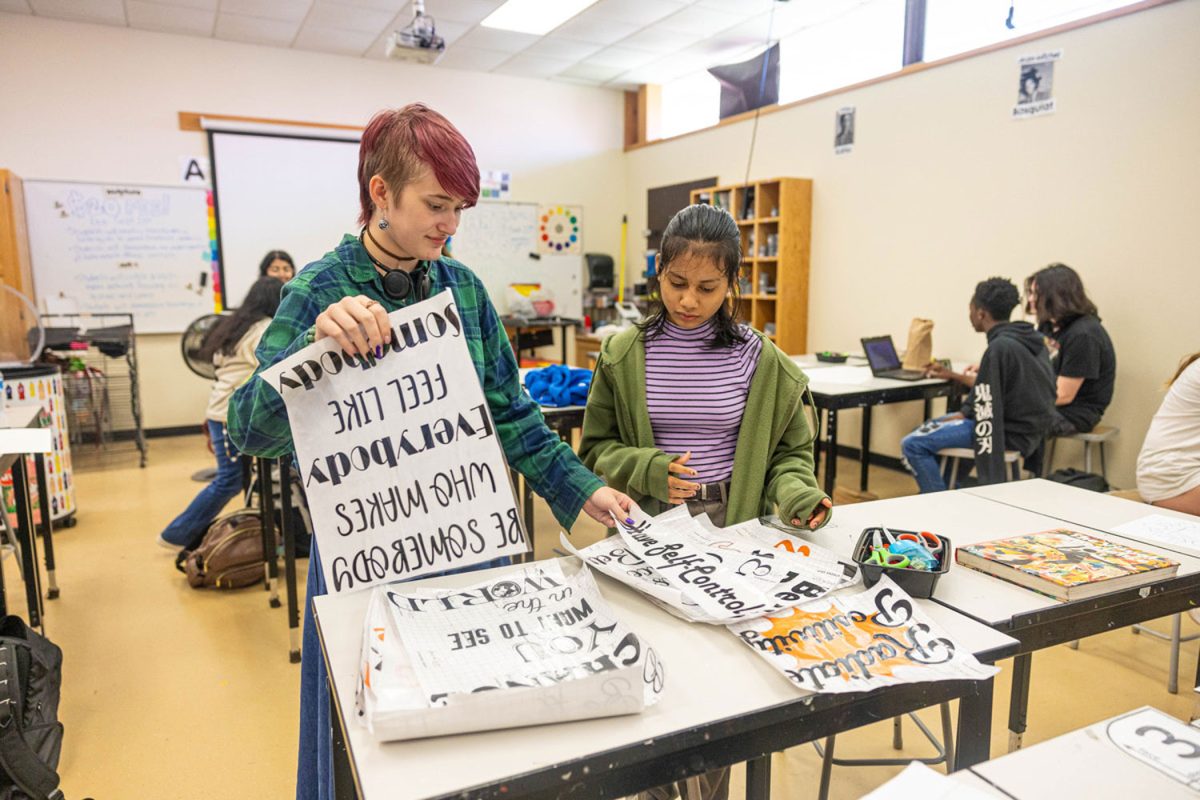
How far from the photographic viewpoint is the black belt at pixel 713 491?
1.51m

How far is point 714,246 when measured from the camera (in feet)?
4.74

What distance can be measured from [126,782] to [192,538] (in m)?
1.61

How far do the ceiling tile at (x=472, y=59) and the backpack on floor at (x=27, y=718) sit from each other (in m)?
5.24

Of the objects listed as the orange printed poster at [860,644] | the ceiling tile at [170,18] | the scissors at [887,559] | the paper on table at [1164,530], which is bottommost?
the paper on table at [1164,530]

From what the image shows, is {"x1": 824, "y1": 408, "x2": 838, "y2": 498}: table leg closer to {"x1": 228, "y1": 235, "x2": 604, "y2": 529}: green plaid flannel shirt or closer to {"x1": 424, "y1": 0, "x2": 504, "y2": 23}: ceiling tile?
{"x1": 228, "y1": 235, "x2": 604, "y2": 529}: green plaid flannel shirt

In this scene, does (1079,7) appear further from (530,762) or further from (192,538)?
(192,538)

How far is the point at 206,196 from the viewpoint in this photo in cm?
569

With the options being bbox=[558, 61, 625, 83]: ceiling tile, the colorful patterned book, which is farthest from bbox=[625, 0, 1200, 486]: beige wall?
the colorful patterned book

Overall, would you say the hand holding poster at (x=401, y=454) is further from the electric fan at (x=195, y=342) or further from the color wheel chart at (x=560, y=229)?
the color wheel chart at (x=560, y=229)

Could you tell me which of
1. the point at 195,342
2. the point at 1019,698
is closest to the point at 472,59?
the point at 195,342

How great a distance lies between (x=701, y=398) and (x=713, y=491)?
19cm

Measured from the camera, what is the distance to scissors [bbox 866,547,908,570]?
112cm

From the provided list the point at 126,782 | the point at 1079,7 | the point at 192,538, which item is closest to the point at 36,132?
the point at 192,538

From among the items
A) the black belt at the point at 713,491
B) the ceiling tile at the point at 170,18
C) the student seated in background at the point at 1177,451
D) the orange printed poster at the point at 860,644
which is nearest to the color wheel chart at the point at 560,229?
the ceiling tile at the point at 170,18
